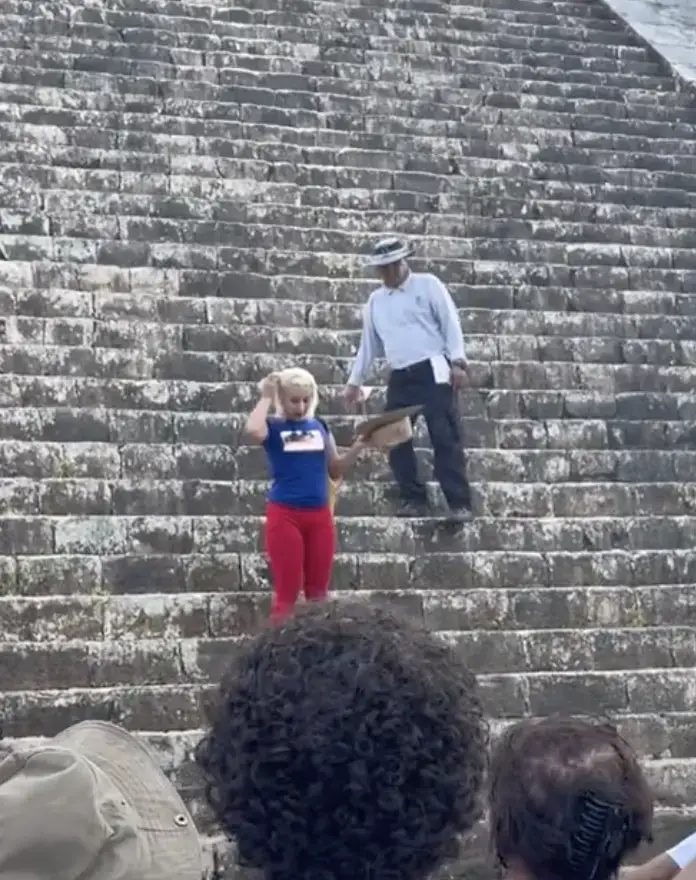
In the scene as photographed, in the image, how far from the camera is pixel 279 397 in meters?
4.88

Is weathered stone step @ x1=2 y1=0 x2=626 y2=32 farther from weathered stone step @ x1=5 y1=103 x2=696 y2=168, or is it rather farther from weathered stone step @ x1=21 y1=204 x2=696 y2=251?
weathered stone step @ x1=21 y1=204 x2=696 y2=251

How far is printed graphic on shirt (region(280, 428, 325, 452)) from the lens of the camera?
4.83m

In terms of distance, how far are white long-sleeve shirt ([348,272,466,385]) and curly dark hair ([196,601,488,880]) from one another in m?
4.24

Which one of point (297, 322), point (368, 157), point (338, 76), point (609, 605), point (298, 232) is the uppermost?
point (338, 76)

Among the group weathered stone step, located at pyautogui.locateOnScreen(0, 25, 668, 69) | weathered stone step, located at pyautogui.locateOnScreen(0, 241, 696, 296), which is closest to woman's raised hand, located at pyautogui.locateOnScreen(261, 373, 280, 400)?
weathered stone step, located at pyautogui.locateOnScreen(0, 241, 696, 296)

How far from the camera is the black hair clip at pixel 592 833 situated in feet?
5.40

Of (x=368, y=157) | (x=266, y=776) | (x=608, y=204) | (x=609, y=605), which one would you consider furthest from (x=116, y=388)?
(x=266, y=776)

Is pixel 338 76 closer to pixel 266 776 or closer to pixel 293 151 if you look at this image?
pixel 293 151

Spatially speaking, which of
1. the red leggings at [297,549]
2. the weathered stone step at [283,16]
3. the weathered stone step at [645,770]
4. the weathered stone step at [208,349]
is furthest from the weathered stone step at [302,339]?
the weathered stone step at [283,16]

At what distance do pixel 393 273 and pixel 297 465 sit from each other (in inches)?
53.5

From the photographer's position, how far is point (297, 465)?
482 centimetres

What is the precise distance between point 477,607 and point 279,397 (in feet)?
4.01

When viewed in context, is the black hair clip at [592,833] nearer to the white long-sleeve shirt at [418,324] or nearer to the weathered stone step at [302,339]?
the white long-sleeve shirt at [418,324]

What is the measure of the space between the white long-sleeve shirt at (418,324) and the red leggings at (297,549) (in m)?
1.20
